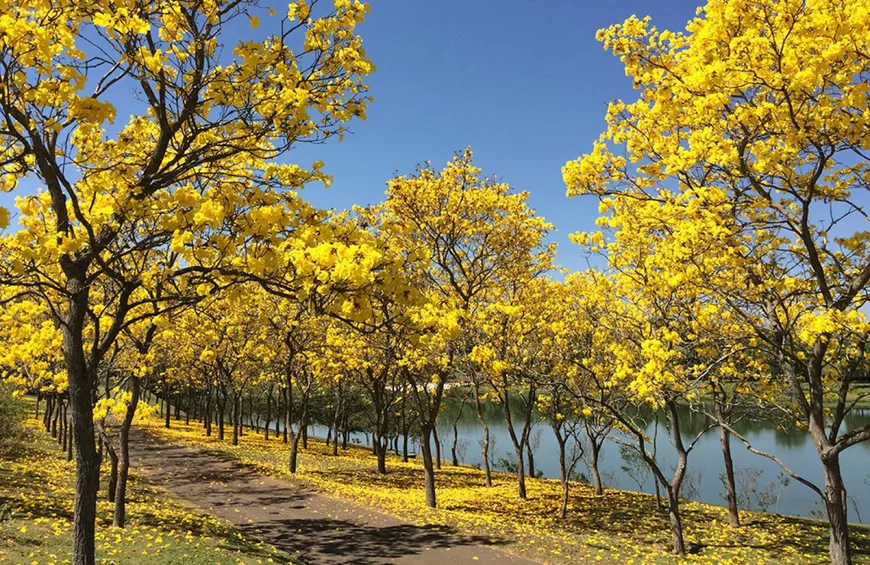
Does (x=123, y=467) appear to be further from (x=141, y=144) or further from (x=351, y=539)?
(x=141, y=144)

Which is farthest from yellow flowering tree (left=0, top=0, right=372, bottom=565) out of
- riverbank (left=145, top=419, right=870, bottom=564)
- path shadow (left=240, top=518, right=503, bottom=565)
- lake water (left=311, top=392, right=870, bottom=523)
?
lake water (left=311, top=392, right=870, bottom=523)

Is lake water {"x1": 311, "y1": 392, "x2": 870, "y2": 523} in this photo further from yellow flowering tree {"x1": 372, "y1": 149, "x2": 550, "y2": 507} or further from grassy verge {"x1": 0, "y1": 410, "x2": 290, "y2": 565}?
grassy verge {"x1": 0, "y1": 410, "x2": 290, "y2": 565}

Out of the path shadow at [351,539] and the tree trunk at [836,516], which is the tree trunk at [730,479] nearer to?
the path shadow at [351,539]

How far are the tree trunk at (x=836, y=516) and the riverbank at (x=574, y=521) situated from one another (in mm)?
4009

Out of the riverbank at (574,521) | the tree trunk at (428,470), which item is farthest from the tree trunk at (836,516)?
the tree trunk at (428,470)

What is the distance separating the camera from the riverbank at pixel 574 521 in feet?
36.1

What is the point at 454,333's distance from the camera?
14.1 feet

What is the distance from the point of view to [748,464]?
38344 millimetres

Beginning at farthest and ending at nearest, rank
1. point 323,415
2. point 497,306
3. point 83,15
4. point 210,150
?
point 323,415 → point 497,306 → point 210,150 → point 83,15

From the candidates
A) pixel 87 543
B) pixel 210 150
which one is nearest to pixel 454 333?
pixel 210 150

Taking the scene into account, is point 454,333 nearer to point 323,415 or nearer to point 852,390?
point 852,390

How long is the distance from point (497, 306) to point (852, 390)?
8.44m

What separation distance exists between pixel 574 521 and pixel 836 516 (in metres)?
8.54

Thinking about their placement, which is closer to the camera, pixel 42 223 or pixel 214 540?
pixel 42 223
